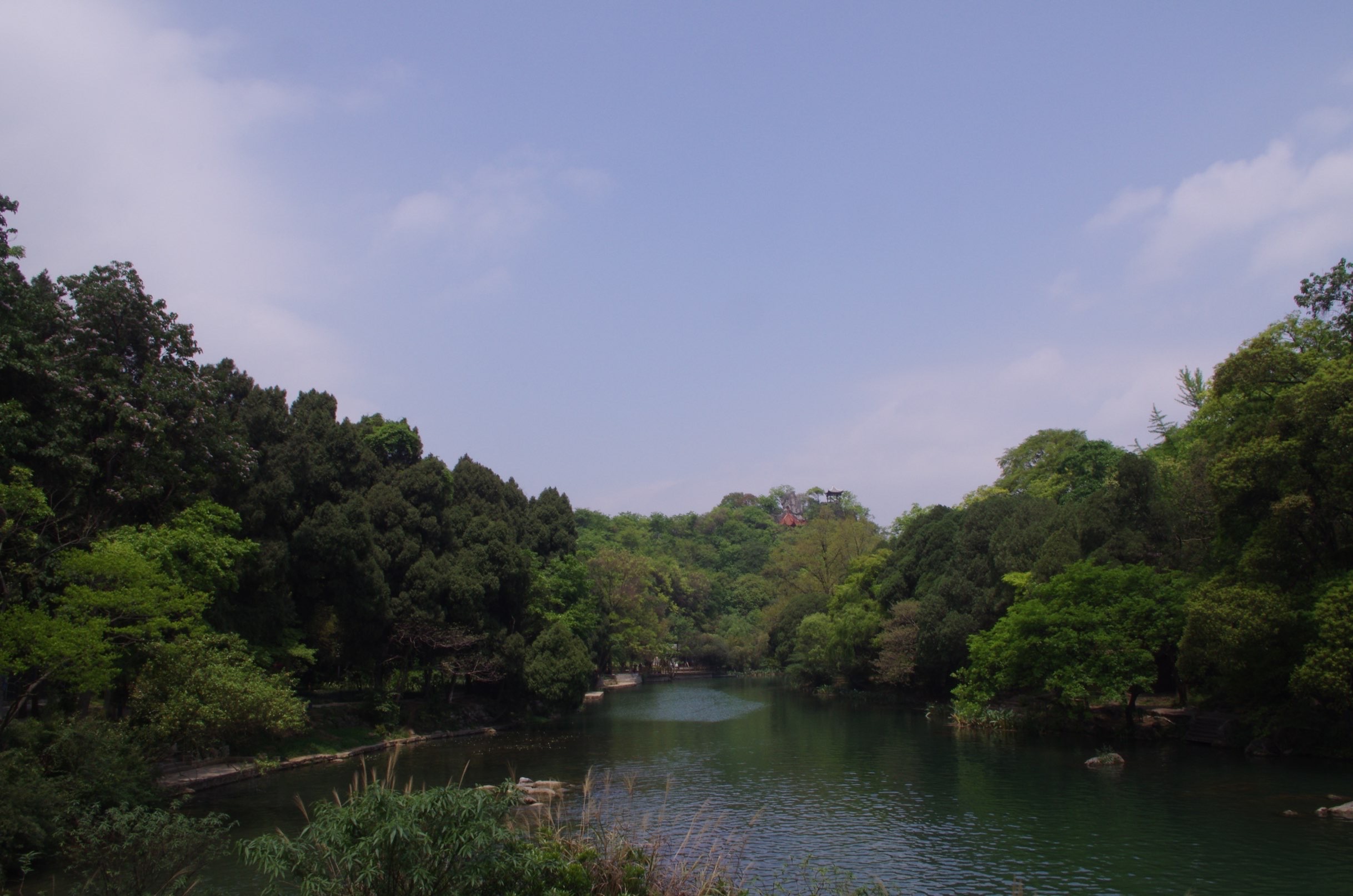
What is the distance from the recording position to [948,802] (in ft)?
71.7

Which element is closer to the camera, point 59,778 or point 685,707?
point 59,778

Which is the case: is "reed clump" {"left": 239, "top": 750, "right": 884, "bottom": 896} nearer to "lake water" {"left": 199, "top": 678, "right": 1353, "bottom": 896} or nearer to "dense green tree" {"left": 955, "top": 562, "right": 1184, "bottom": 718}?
"lake water" {"left": 199, "top": 678, "right": 1353, "bottom": 896}

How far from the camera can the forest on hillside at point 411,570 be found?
19.4 metres

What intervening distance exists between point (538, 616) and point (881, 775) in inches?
954

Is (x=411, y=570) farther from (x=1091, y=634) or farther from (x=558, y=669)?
(x=1091, y=634)

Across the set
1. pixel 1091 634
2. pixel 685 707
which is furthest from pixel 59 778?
pixel 685 707

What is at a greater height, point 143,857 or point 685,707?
point 143,857

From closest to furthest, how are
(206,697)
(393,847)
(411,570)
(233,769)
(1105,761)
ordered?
(393,847) < (206,697) < (1105,761) < (233,769) < (411,570)

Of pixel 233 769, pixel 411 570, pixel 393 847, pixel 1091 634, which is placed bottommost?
pixel 233 769

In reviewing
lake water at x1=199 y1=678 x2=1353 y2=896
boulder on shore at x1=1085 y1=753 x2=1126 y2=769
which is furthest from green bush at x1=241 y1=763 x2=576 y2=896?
boulder on shore at x1=1085 y1=753 x2=1126 y2=769

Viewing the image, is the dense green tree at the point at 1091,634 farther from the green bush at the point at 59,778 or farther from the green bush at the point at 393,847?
the green bush at the point at 59,778

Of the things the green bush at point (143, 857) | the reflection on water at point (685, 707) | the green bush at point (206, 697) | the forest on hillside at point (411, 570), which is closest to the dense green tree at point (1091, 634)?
the forest on hillside at point (411, 570)

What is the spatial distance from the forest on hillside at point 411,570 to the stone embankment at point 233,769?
0.77m

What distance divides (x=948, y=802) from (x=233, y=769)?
21.1 meters
